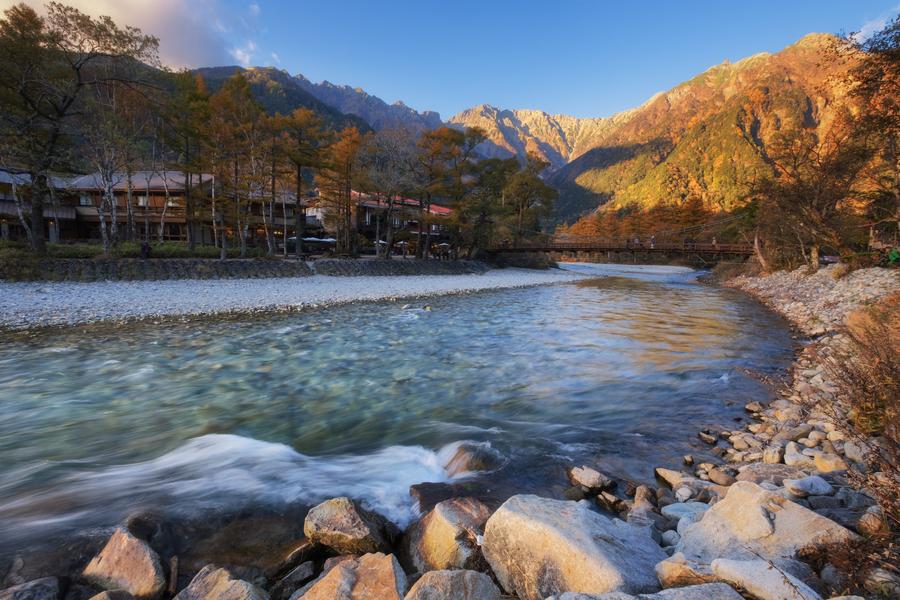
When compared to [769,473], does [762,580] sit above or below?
above

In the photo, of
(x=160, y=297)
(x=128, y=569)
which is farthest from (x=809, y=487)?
(x=160, y=297)

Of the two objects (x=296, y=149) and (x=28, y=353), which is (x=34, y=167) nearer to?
(x=296, y=149)

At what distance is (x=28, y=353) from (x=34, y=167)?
16426 mm

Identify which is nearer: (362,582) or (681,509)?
(362,582)

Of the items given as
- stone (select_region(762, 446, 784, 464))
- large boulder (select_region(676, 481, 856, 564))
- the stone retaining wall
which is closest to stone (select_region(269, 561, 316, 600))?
large boulder (select_region(676, 481, 856, 564))

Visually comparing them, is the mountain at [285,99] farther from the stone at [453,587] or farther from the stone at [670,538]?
the stone at [453,587]

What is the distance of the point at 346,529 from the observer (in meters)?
2.95

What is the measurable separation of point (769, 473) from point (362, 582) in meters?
3.78

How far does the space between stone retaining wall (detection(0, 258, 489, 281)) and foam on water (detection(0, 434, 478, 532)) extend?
19.8 m

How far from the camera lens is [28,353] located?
891 cm

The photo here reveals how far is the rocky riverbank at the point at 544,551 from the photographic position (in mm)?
2111

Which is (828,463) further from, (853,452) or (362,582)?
(362,582)

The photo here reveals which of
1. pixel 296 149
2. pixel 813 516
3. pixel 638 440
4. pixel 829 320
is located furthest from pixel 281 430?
pixel 296 149

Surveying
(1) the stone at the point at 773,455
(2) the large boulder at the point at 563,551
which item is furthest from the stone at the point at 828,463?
(2) the large boulder at the point at 563,551
